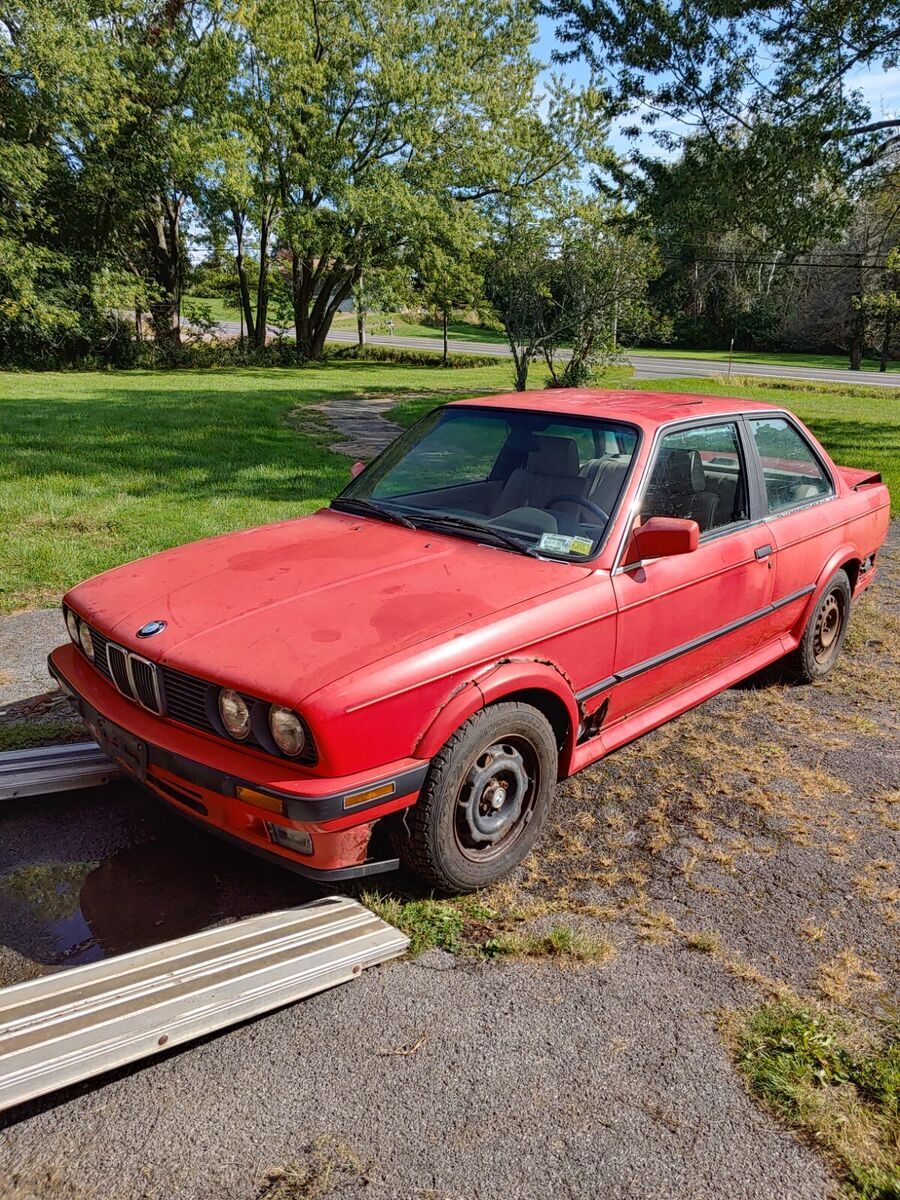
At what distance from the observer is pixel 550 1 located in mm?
13992

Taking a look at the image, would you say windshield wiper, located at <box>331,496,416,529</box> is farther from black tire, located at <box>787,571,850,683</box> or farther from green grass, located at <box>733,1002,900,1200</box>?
black tire, located at <box>787,571,850,683</box>

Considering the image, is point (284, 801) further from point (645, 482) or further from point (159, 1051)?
point (645, 482)

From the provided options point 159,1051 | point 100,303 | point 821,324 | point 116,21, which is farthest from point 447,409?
point 821,324

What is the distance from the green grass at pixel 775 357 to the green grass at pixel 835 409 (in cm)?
1106

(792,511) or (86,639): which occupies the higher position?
(792,511)

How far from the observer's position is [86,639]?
3359mm

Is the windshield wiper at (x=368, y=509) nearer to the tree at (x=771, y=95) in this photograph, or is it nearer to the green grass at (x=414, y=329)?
the tree at (x=771, y=95)

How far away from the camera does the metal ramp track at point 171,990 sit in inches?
87.1

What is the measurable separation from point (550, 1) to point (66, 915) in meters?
15.6

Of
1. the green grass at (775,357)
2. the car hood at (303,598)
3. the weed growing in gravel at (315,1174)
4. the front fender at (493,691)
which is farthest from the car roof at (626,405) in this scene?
the green grass at (775,357)

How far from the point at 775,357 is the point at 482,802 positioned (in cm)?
4632

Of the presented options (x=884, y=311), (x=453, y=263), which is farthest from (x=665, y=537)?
(x=884, y=311)

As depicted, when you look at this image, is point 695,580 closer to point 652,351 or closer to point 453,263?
point 453,263

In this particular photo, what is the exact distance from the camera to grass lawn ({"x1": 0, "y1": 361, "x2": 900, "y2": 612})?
7145 millimetres
